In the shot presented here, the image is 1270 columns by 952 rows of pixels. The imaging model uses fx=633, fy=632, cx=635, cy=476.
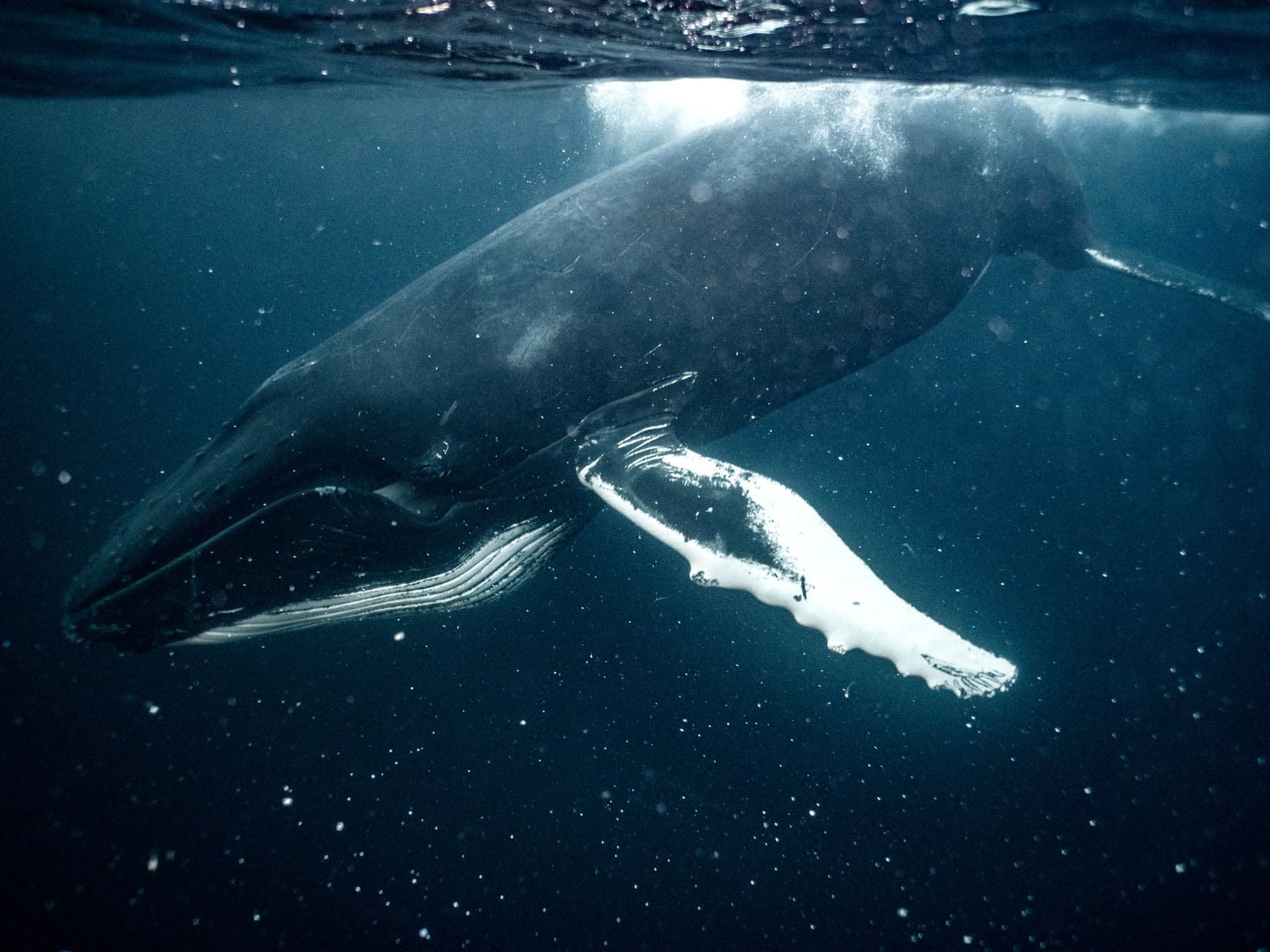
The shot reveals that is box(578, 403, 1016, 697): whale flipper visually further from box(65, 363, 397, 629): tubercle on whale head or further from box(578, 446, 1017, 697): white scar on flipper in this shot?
box(65, 363, 397, 629): tubercle on whale head

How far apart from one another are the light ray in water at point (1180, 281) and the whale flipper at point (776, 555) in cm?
952

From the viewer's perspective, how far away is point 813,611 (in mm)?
4023

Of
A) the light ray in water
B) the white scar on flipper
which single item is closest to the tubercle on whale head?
the white scar on flipper

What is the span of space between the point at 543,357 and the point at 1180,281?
1126cm

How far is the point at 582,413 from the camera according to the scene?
17.2ft

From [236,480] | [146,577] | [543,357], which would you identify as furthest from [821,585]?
[146,577]

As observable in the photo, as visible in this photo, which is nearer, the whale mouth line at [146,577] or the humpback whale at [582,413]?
the whale mouth line at [146,577]

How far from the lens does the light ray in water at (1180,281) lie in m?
10.2

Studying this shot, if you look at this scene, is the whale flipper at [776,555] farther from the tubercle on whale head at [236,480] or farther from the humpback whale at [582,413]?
the tubercle on whale head at [236,480]

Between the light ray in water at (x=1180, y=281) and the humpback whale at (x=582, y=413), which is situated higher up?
the humpback whale at (x=582, y=413)

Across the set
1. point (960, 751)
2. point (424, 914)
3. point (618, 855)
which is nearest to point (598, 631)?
point (618, 855)

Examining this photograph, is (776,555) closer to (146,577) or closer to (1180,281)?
(146,577)

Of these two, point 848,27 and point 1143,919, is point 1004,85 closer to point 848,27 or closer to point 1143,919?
point 848,27

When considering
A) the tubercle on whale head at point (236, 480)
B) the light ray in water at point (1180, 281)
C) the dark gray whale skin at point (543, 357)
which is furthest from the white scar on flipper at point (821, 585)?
the light ray in water at point (1180, 281)
